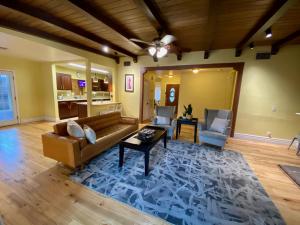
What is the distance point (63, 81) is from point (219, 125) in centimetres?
724

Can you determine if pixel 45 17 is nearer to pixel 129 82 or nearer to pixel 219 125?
pixel 129 82

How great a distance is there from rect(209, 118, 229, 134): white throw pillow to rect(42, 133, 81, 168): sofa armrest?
3451mm

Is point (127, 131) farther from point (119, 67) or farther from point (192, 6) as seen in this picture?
point (119, 67)

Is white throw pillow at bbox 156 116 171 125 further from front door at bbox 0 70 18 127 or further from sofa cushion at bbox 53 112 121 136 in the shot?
front door at bbox 0 70 18 127

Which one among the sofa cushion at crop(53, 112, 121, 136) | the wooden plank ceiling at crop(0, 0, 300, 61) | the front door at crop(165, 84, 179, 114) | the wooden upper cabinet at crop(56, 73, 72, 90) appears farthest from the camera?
the front door at crop(165, 84, 179, 114)

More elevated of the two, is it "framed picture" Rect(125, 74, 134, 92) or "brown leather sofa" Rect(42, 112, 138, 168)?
"framed picture" Rect(125, 74, 134, 92)

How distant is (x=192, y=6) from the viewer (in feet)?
7.85

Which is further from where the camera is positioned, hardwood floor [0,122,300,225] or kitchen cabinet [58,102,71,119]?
kitchen cabinet [58,102,71,119]

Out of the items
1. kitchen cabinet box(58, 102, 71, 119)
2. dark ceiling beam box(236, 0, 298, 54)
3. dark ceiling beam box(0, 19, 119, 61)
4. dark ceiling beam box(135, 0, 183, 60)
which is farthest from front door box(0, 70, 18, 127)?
dark ceiling beam box(236, 0, 298, 54)

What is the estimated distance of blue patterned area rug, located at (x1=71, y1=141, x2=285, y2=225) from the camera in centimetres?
174

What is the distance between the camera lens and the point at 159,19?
9.09ft

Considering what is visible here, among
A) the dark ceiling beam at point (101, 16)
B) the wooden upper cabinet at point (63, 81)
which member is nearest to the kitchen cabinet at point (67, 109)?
the wooden upper cabinet at point (63, 81)

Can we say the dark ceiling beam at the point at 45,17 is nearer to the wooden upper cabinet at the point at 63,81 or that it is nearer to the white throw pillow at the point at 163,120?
the white throw pillow at the point at 163,120

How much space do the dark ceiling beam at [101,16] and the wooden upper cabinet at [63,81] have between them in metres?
4.91
